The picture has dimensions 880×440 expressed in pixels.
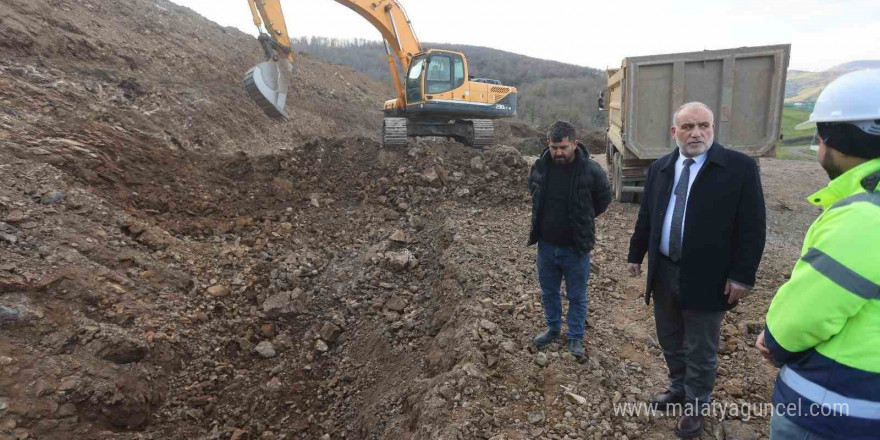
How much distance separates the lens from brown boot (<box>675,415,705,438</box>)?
Result: 2.62 m

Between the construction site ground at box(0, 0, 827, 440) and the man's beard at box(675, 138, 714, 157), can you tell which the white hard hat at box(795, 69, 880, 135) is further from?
the construction site ground at box(0, 0, 827, 440)

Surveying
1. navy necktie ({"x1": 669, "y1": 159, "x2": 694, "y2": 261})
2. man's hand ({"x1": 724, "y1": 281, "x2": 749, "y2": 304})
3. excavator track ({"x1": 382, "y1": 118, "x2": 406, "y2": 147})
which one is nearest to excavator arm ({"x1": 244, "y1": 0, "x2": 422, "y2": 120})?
excavator track ({"x1": 382, "y1": 118, "x2": 406, "y2": 147})

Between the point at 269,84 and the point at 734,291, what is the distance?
22.5 ft

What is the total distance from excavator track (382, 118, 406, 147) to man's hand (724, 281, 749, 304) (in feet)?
21.1

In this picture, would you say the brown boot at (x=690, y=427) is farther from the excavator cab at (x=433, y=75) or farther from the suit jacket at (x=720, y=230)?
the excavator cab at (x=433, y=75)

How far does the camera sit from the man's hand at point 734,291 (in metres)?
2.39

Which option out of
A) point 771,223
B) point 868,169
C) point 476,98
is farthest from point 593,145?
point 868,169

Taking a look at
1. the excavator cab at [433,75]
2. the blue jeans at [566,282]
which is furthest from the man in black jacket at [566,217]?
the excavator cab at [433,75]

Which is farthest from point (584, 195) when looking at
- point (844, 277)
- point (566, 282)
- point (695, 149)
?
point (844, 277)

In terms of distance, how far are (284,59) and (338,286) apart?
4435 millimetres

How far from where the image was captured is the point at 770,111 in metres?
6.48

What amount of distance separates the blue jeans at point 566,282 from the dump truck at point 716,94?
13.2 ft

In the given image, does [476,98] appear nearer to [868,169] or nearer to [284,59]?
[284,59]

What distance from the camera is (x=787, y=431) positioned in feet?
5.38
